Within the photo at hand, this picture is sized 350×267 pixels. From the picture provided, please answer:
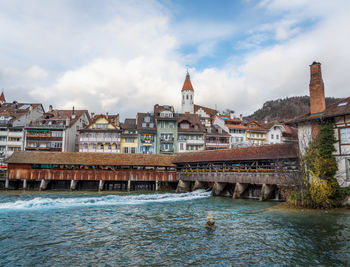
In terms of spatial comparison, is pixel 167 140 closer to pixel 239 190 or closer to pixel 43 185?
pixel 43 185

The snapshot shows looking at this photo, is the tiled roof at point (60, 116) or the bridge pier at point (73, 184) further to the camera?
the tiled roof at point (60, 116)

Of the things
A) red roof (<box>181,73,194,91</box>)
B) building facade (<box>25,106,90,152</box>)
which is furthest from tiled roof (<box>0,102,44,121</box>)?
red roof (<box>181,73,194,91</box>)

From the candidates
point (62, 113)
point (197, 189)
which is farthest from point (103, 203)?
point (62, 113)

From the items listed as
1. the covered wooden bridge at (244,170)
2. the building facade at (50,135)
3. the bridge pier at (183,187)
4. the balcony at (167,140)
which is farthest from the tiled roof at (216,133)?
the building facade at (50,135)

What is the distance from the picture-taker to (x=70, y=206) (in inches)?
787

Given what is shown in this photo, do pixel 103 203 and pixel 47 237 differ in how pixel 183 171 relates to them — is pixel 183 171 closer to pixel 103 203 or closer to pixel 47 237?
pixel 103 203

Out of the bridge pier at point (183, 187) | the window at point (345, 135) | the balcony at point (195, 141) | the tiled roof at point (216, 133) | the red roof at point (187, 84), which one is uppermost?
the red roof at point (187, 84)

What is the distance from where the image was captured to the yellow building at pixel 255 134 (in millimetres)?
54281

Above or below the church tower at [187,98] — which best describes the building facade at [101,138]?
below

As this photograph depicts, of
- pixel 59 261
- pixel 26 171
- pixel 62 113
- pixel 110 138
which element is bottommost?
pixel 59 261

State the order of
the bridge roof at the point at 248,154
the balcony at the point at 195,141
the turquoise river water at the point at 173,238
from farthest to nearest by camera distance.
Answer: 1. the balcony at the point at 195,141
2. the bridge roof at the point at 248,154
3. the turquoise river water at the point at 173,238

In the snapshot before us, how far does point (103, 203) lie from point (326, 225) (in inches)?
613

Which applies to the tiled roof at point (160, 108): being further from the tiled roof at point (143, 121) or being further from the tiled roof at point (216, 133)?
the tiled roof at point (216, 133)

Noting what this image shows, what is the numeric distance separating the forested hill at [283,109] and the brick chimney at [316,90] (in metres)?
91.3
